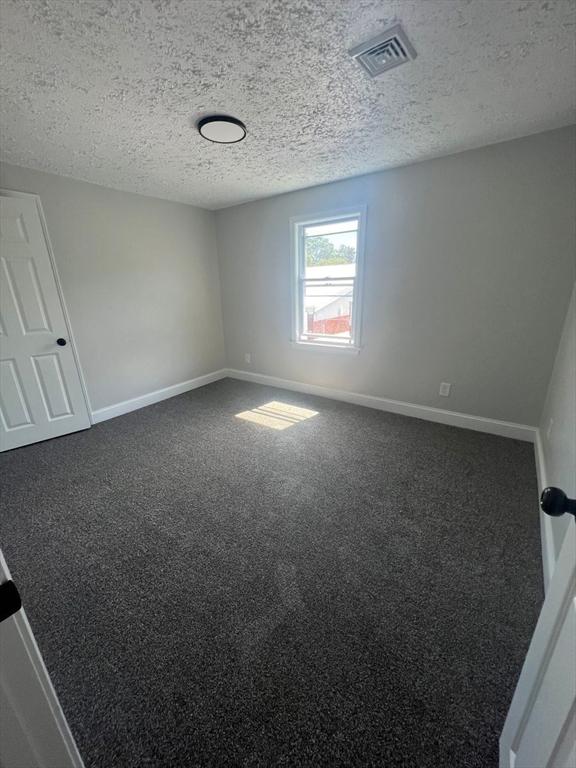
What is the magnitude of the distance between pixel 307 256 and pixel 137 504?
3.09 meters

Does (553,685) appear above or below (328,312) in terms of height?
below

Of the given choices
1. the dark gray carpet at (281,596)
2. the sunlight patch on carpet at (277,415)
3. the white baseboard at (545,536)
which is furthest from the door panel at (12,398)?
the white baseboard at (545,536)

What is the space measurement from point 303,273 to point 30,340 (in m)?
2.84

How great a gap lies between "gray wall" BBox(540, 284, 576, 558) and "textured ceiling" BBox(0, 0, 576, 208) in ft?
4.85

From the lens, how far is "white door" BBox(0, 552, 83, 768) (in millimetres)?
488

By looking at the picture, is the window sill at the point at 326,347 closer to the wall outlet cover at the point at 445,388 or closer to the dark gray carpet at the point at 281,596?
the wall outlet cover at the point at 445,388

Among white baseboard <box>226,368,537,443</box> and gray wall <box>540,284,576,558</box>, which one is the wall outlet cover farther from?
gray wall <box>540,284,576,558</box>

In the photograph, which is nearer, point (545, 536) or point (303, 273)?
point (545, 536)

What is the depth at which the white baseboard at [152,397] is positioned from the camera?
11.0 feet

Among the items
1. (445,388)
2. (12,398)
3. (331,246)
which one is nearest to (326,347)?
(331,246)

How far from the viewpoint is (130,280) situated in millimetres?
3387

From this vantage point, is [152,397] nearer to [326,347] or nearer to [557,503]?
[326,347]

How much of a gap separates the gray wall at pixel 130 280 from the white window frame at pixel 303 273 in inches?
52.1

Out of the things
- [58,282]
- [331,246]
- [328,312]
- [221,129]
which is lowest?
[328,312]
